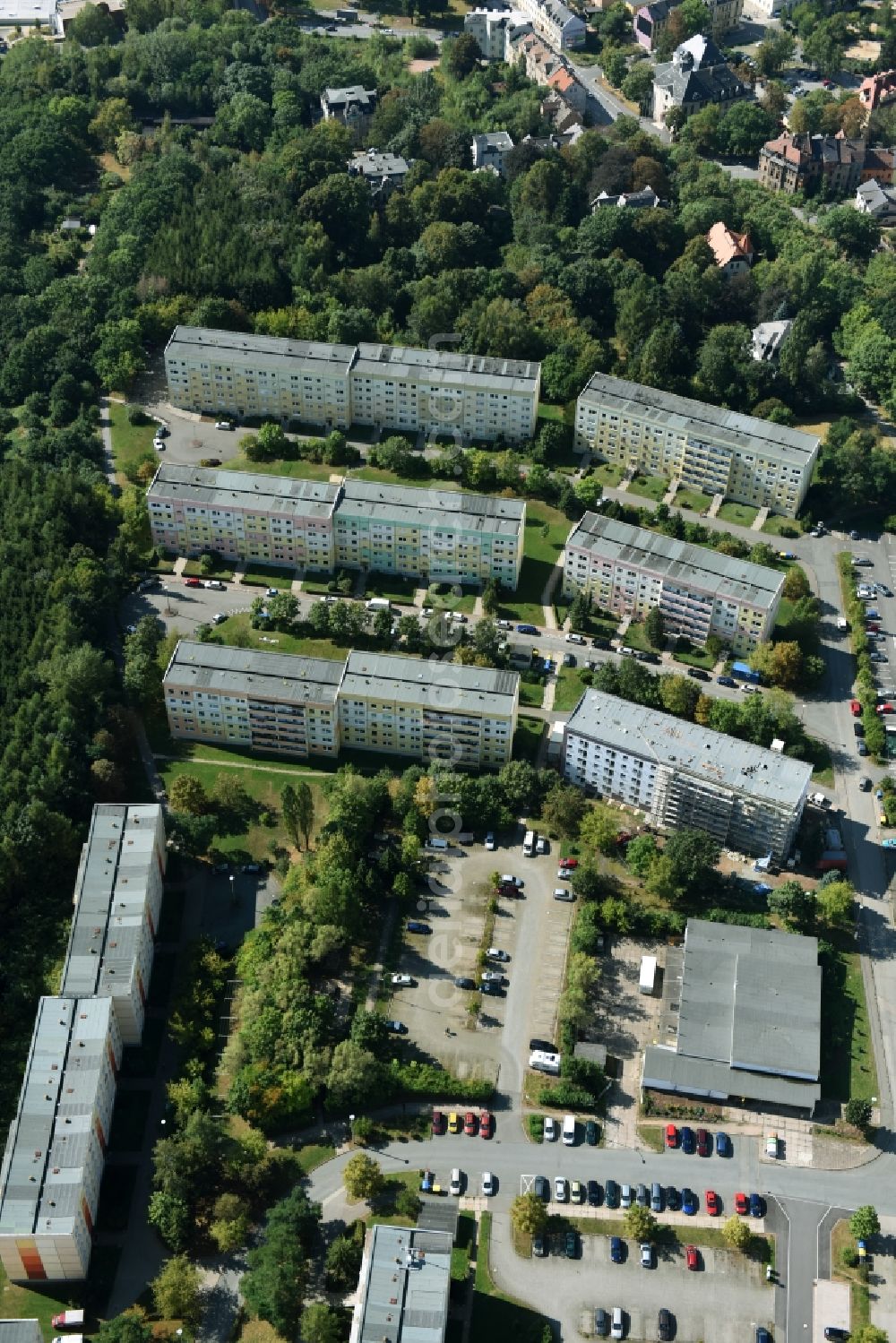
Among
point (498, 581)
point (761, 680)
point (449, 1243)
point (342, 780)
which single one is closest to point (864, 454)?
point (761, 680)

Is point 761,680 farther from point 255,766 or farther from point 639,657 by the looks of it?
point 255,766

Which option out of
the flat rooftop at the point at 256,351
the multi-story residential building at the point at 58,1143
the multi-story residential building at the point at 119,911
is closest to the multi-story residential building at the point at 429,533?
the flat rooftop at the point at 256,351

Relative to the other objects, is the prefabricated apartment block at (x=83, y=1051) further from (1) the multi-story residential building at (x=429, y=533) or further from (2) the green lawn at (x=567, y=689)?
(1) the multi-story residential building at (x=429, y=533)

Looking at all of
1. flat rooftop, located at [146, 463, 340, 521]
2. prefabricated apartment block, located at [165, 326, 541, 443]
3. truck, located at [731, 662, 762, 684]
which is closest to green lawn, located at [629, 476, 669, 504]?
prefabricated apartment block, located at [165, 326, 541, 443]

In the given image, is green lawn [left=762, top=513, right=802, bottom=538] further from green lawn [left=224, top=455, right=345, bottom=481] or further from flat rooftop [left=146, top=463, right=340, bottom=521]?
green lawn [left=224, top=455, right=345, bottom=481]

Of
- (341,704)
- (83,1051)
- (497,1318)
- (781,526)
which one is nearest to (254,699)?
(341,704)

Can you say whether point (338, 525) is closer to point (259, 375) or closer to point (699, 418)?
point (259, 375)
